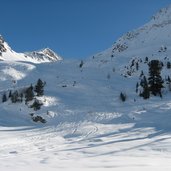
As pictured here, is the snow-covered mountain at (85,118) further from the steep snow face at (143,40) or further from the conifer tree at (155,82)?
A: the steep snow face at (143,40)

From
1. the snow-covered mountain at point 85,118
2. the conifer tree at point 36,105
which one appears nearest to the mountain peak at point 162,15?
the snow-covered mountain at point 85,118

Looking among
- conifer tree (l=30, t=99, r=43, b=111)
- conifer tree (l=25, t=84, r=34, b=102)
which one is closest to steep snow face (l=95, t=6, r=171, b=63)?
conifer tree (l=25, t=84, r=34, b=102)

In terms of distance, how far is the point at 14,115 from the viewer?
38219 millimetres

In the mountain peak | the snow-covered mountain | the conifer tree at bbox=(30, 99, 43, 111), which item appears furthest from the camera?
the mountain peak

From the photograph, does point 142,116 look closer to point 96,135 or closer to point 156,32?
point 96,135

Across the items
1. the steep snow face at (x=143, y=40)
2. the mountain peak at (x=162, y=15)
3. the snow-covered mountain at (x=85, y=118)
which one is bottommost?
the snow-covered mountain at (x=85, y=118)

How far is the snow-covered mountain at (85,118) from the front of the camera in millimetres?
15547

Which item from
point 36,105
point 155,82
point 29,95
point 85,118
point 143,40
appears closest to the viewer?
point 85,118

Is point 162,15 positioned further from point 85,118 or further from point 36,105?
point 85,118

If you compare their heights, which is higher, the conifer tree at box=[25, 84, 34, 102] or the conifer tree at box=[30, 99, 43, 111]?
the conifer tree at box=[25, 84, 34, 102]

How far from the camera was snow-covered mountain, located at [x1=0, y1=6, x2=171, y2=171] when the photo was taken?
612 inches

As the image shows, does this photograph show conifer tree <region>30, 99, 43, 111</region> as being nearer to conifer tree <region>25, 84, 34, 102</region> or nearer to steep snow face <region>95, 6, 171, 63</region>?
conifer tree <region>25, 84, 34, 102</region>

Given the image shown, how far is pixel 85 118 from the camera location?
3691 cm

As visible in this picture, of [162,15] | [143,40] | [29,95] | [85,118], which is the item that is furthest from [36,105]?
[162,15]
